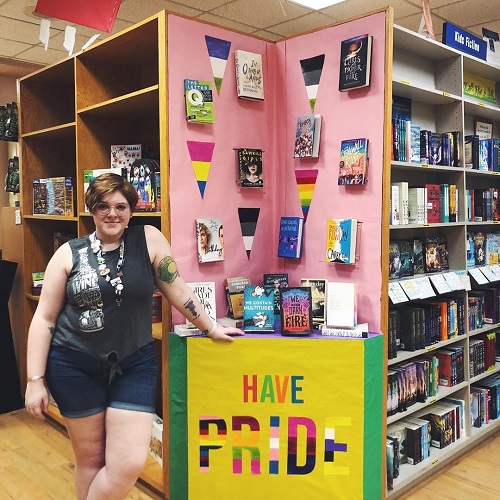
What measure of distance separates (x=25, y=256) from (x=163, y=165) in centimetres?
192

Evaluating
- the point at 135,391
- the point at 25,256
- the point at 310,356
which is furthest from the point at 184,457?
the point at 25,256

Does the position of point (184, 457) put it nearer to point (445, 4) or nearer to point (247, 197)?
point (247, 197)

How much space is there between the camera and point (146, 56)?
3078 millimetres

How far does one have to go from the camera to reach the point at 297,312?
2.42 meters

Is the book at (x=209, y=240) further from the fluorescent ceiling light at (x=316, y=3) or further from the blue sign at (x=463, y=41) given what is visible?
the fluorescent ceiling light at (x=316, y=3)

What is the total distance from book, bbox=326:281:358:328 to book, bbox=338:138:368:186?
0.48 m

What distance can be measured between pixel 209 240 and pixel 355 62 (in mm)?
1052

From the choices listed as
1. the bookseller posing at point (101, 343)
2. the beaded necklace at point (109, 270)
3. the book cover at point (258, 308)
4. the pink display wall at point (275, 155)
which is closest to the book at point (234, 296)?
the pink display wall at point (275, 155)

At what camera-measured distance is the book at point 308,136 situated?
2.64m

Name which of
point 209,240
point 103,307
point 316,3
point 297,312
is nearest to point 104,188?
point 103,307

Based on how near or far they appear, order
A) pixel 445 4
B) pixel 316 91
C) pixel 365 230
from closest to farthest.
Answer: pixel 365 230
pixel 316 91
pixel 445 4

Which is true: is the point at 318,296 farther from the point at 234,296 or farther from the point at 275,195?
the point at 275,195

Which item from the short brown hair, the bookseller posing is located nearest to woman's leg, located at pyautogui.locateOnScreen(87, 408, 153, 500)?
the bookseller posing

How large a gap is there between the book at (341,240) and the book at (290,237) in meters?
0.16
